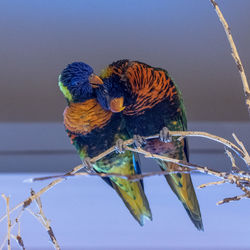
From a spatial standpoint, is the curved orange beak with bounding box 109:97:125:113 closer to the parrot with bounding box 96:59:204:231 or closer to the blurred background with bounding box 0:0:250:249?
the parrot with bounding box 96:59:204:231

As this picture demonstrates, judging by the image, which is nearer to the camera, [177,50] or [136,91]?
[136,91]

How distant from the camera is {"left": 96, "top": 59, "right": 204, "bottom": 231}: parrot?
101cm

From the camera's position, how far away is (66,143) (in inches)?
68.9

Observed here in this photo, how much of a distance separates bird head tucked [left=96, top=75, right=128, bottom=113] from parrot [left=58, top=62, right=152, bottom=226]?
0.02m

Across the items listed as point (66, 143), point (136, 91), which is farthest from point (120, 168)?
point (66, 143)

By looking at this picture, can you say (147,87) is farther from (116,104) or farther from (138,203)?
(138,203)

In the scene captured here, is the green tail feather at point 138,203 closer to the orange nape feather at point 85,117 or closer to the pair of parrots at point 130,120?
the pair of parrots at point 130,120

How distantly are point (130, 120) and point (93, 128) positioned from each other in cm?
11

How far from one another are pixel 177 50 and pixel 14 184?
949 millimetres

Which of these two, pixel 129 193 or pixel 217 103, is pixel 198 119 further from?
pixel 129 193

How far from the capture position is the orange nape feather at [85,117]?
3.29 ft

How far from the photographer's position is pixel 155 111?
1.07m

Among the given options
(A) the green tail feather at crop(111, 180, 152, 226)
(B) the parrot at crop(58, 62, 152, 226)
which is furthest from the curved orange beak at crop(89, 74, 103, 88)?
(A) the green tail feather at crop(111, 180, 152, 226)

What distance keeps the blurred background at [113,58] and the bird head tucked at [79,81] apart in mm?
781
